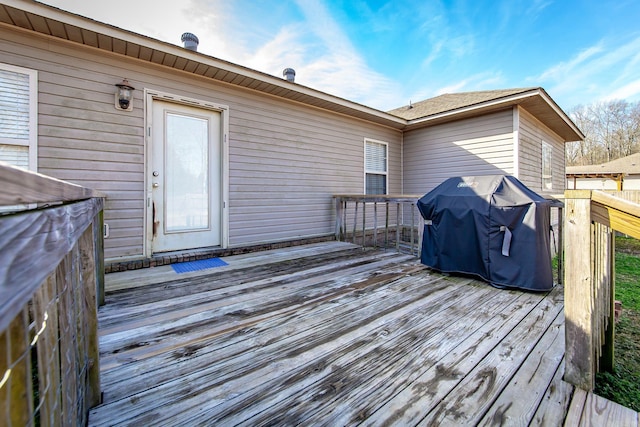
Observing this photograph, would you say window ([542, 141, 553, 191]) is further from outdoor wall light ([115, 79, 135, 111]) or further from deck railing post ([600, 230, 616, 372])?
outdoor wall light ([115, 79, 135, 111])

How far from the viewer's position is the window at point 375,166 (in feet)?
21.3

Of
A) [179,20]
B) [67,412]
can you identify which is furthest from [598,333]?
[179,20]

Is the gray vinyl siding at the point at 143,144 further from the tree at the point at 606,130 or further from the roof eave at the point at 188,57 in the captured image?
the tree at the point at 606,130

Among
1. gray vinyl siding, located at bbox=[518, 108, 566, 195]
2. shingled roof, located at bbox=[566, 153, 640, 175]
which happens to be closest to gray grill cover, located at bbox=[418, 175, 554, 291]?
gray vinyl siding, located at bbox=[518, 108, 566, 195]

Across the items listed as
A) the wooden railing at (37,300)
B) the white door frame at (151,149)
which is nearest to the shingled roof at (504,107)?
the white door frame at (151,149)

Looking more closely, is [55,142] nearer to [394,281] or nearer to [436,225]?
[394,281]

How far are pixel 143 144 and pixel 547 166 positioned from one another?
8.87 metres

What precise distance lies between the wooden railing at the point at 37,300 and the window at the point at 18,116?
312 cm

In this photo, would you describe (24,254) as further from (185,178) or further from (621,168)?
(621,168)

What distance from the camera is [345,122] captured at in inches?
237

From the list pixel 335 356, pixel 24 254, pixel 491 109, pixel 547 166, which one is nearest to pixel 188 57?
pixel 335 356

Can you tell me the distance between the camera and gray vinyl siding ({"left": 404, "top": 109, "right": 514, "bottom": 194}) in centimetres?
555

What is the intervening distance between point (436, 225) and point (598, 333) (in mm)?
1872

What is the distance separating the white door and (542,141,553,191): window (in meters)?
7.45
